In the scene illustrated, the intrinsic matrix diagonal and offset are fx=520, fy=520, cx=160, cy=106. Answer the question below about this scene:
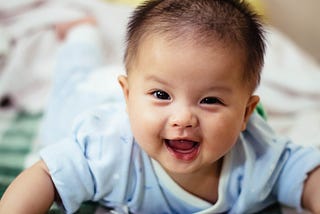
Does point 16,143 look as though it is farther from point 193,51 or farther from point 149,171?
point 193,51

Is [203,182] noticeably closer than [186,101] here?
No

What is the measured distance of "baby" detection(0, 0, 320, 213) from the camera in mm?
675

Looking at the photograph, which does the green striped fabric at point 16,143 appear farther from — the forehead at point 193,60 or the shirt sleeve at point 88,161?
the forehead at point 193,60

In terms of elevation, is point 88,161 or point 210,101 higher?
point 210,101

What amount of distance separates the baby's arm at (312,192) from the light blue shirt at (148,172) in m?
0.01

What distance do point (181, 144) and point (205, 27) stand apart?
0.52ft

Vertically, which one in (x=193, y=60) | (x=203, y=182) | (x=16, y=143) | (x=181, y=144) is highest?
(x=193, y=60)

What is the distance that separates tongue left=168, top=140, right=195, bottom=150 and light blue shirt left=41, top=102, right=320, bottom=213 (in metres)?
0.11

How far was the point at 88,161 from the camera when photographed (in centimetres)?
78

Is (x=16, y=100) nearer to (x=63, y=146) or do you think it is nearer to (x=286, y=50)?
(x=63, y=146)

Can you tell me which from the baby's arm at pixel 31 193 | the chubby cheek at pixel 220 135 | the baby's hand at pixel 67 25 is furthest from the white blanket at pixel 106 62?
the baby's arm at pixel 31 193

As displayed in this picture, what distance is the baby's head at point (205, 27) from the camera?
0.68 m

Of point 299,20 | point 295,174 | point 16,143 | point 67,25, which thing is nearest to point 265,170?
point 295,174

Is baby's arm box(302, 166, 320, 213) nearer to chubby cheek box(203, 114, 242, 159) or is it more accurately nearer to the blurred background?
chubby cheek box(203, 114, 242, 159)
